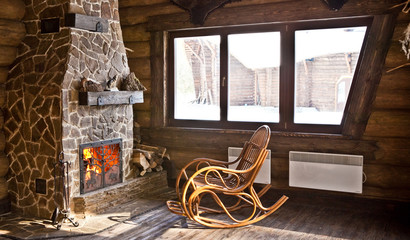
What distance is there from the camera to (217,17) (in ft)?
18.8

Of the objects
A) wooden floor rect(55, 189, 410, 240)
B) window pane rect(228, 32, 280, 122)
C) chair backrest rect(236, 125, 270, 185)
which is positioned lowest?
wooden floor rect(55, 189, 410, 240)

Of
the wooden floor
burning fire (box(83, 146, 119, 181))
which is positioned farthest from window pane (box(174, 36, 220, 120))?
the wooden floor

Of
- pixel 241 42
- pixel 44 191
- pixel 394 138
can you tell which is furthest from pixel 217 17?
pixel 44 191

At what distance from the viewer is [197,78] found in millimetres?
6105


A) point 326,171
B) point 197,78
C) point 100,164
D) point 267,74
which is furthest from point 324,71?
point 100,164

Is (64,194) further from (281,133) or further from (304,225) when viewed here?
(281,133)

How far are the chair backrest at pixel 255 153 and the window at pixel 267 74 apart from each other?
804 mm

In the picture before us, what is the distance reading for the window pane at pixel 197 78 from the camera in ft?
19.6

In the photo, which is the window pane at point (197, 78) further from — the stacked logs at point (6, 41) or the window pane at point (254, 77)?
the stacked logs at point (6, 41)

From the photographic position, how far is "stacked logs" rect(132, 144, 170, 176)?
567cm

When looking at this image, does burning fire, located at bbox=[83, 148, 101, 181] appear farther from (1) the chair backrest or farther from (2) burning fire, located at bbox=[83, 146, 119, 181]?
(1) the chair backrest

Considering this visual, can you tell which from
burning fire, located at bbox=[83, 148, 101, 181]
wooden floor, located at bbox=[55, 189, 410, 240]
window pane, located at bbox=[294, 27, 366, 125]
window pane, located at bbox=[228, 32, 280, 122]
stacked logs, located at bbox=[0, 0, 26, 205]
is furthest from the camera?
window pane, located at bbox=[228, 32, 280, 122]

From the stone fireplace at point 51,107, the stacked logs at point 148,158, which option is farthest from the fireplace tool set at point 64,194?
the stacked logs at point 148,158

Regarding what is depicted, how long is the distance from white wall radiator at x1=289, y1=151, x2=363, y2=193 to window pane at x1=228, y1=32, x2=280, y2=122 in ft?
2.17
